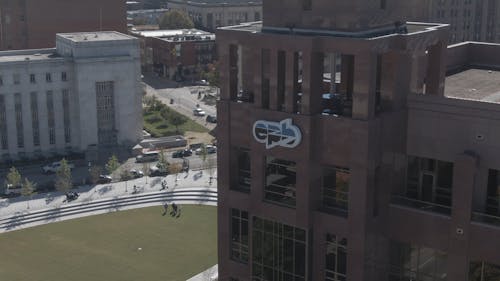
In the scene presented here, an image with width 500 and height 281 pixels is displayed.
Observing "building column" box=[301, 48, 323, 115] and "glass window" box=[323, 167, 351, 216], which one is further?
"glass window" box=[323, 167, 351, 216]

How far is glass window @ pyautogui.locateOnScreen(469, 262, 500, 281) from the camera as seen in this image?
35.1 metres

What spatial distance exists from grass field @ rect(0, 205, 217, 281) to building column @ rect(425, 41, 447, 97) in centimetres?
3910

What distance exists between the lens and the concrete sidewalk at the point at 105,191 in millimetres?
92644

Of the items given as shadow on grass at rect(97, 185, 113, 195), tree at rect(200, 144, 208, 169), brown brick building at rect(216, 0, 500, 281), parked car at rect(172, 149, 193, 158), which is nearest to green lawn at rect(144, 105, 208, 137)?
parked car at rect(172, 149, 193, 158)

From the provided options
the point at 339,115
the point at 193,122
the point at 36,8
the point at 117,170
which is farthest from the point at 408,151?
the point at 36,8

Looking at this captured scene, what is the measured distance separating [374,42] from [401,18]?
267 inches

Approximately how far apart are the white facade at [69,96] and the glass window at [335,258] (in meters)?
85.4

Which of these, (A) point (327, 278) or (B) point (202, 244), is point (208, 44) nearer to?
(B) point (202, 244)

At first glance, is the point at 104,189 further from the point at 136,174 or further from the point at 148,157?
the point at 148,157

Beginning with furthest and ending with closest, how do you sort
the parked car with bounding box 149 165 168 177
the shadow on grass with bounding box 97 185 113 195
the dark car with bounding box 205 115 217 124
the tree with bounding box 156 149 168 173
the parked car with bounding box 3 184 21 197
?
1. the dark car with bounding box 205 115 217 124
2. the parked car with bounding box 149 165 168 177
3. the tree with bounding box 156 149 168 173
4. the shadow on grass with bounding box 97 185 113 195
5. the parked car with bounding box 3 184 21 197

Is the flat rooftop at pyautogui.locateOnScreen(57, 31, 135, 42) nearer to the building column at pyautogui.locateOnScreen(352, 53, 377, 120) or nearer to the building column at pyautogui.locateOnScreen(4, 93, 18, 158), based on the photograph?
Answer: the building column at pyautogui.locateOnScreen(4, 93, 18, 158)

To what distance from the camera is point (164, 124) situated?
5492 inches

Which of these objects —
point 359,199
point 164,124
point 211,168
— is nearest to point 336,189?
point 359,199

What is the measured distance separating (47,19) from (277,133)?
129 metres
